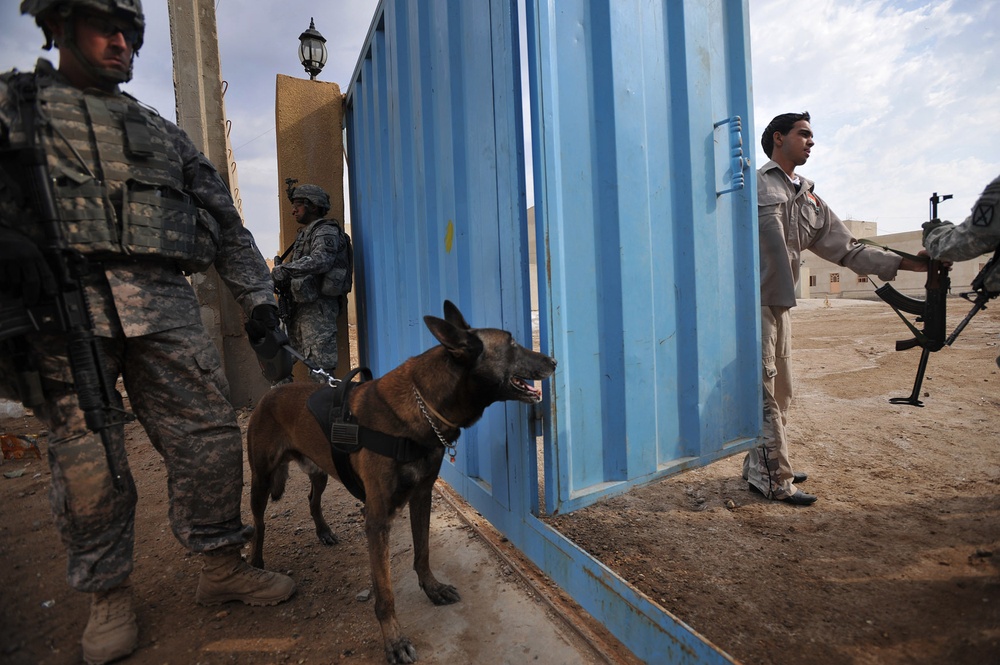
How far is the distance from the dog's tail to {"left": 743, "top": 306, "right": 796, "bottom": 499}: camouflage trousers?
8.50ft

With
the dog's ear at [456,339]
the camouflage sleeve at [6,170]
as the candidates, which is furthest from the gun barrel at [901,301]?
the camouflage sleeve at [6,170]

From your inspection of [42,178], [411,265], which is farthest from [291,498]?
[42,178]

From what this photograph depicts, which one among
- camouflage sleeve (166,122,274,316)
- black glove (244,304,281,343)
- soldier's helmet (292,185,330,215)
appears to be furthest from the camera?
soldier's helmet (292,185,330,215)

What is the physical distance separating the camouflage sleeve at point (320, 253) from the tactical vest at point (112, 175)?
2.01m

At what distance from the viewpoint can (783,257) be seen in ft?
9.78

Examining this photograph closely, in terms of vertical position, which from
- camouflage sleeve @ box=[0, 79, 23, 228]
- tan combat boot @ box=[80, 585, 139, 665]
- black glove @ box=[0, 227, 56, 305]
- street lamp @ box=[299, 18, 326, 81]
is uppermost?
street lamp @ box=[299, 18, 326, 81]

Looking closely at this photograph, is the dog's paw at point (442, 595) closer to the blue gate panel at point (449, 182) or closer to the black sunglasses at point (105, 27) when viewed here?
the blue gate panel at point (449, 182)

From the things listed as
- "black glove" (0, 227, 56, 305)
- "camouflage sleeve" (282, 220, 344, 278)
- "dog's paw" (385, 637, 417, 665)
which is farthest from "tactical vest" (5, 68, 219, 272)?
"camouflage sleeve" (282, 220, 344, 278)

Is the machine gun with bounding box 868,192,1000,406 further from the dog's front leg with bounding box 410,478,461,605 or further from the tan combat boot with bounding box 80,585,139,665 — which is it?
the tan combat boot with bounding box 80,585,139,665

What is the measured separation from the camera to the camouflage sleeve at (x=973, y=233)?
190cm

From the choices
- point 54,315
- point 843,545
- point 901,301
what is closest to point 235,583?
point 54,315

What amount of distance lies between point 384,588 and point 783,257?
108 inches

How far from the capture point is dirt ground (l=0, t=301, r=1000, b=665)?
184 cm

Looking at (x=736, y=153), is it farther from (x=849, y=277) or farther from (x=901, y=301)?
(x=849, y=277)
